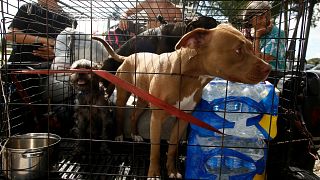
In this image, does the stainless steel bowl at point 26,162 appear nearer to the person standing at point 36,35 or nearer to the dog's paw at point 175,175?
the dog's paw at point 175,175

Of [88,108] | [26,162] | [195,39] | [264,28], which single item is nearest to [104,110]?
[88,108]

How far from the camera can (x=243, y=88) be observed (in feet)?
8.54

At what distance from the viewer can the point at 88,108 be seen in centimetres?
346

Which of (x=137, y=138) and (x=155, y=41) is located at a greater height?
(x=155, y=41)

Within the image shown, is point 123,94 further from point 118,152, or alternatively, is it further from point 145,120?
point 118,152

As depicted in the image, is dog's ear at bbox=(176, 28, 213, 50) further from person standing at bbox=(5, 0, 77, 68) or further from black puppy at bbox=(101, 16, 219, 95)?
person standing at bbox=(5, 0, 77, 68)

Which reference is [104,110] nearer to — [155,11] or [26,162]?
[26,162]

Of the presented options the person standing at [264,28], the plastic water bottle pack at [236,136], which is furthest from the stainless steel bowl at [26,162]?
the person standing at [264,28]

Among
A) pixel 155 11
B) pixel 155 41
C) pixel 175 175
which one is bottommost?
pixel 175 175

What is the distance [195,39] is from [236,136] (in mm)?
927

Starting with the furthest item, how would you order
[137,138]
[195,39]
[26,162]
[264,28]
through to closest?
[137,138], [264,28], [26,162], [195,39]

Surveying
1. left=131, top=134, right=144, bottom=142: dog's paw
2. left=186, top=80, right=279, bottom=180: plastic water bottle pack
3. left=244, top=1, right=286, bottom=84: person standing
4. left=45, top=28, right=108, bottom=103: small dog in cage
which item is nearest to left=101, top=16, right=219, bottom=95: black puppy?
left=45, top=28, right=108, bottom=103: small dog in cage

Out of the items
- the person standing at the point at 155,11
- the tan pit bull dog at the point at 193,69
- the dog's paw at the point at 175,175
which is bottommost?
the dog's paw at the point at 175,175

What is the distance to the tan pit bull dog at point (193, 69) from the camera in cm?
225
